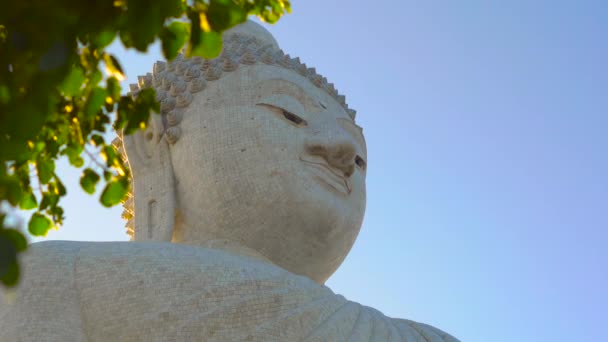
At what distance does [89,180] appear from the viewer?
10.5 feet

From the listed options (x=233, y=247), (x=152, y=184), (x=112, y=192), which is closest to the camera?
(x=112, y=192)

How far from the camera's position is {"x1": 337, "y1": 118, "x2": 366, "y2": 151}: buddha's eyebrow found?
718cm

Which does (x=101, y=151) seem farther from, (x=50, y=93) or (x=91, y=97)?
(x=50, y=93)

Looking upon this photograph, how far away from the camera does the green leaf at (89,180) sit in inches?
126

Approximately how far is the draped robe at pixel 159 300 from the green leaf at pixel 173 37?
2.46m

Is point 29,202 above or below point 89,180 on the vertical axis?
below

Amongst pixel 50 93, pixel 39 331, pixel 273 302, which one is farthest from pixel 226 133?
pixel 50 93

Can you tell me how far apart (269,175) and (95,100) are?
133 inches

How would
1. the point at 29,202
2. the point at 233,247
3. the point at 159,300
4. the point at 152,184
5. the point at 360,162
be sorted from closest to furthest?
1. the point at 29,202
2. the point at 159,300
3. the point at 233,247
4. the point at 152,184
5. the point at 360,162

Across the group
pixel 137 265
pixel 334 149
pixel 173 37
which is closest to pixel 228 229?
pixel 334 149

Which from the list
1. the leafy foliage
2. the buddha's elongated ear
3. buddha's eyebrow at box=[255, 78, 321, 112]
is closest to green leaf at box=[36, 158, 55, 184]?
the leafy foliage

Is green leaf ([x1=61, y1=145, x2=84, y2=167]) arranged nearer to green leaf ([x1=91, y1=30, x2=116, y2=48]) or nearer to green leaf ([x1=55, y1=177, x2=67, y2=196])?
green leaf ([x1=55, y1=177, x2=67, y2=196])

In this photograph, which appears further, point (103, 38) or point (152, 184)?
point (152, 184)

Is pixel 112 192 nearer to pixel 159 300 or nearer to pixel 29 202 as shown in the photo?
pixel 29 202
